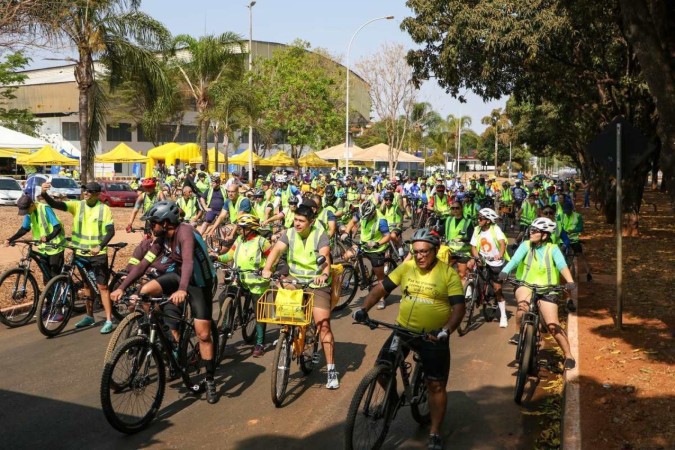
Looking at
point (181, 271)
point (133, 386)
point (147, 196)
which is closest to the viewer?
point (133, 386)

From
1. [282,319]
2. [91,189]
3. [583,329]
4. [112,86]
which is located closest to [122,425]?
[282,319]

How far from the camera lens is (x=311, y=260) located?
7.45m

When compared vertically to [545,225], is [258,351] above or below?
below

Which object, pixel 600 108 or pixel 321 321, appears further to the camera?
pixel 600 108

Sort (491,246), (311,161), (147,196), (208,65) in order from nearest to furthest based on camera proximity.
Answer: (491,246)
(147,196)
(208,65)
(311,161)

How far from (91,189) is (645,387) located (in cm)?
728

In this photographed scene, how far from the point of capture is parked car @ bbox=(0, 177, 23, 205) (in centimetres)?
3238

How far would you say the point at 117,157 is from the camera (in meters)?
44.2

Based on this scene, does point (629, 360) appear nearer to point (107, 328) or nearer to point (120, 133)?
point (107, 328)

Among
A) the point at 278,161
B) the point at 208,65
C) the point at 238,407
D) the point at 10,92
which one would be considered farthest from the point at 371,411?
the point at 10,92

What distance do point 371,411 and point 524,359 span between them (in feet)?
7.43

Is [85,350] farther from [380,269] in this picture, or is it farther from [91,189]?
[380,269]

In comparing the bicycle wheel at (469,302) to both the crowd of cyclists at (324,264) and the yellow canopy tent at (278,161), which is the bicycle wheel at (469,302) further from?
the yellow canopy tent at (278,161)

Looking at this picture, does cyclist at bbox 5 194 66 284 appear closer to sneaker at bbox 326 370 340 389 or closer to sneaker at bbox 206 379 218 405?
sneaker at bbox 206 379 218 405
